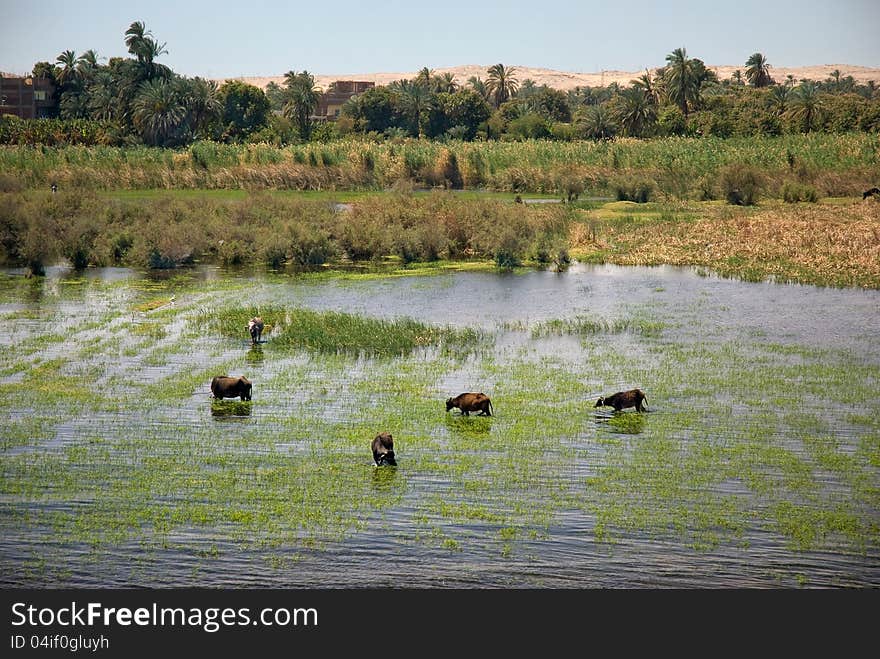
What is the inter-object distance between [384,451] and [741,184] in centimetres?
4591

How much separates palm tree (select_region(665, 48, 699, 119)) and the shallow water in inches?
2791

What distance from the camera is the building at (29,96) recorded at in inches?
4240

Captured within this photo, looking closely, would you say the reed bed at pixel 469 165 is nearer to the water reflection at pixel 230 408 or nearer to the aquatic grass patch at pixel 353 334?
the aquatic grass patch at pixel 353 334

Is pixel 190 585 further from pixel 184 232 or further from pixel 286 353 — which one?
pixel 184 232

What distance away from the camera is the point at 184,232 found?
42.4 meters

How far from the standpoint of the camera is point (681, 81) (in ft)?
317

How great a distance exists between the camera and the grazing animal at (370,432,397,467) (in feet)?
54.1

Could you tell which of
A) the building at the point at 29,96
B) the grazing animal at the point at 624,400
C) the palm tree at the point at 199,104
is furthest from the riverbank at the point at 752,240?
the building at the point at 29,96

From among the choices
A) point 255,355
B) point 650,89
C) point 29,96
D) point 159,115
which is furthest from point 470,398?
point 29,96

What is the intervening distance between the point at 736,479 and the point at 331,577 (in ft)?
22.4

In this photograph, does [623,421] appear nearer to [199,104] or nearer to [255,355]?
[255,355]

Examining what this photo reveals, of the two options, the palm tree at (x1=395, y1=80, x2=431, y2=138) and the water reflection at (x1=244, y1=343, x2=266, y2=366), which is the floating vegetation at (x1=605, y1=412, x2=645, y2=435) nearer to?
the water reflection at (x1=244, y1=343, x2=266, y2=366)

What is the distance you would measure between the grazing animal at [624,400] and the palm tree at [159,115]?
6637cm

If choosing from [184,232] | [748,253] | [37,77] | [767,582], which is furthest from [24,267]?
[37,77]
